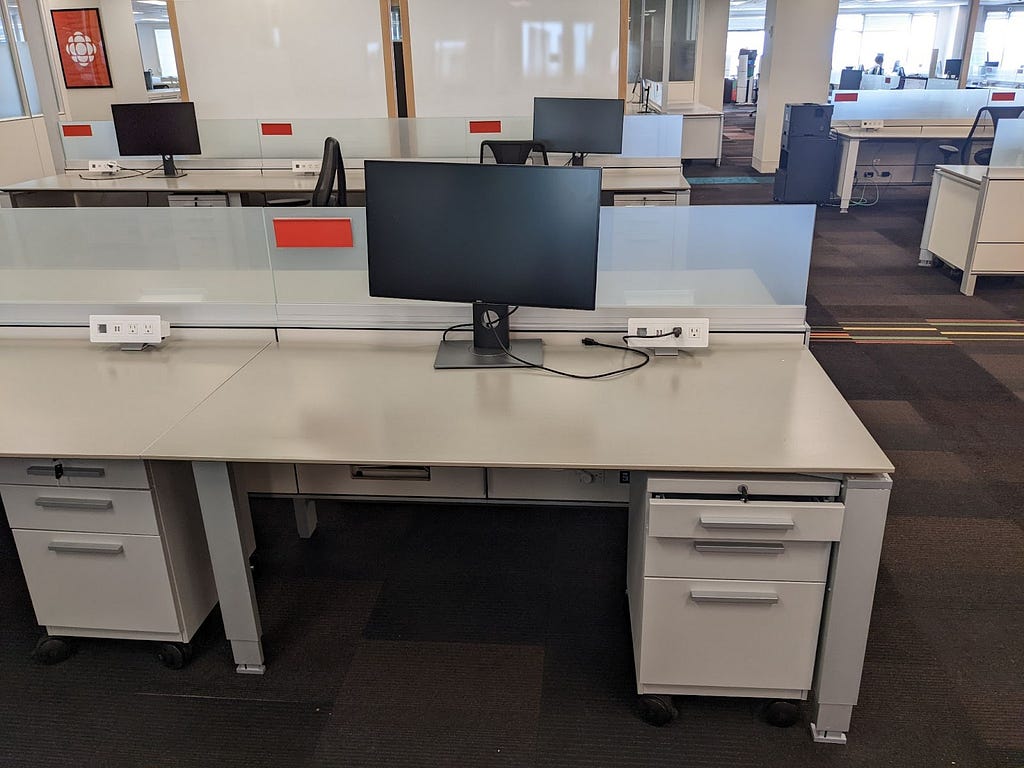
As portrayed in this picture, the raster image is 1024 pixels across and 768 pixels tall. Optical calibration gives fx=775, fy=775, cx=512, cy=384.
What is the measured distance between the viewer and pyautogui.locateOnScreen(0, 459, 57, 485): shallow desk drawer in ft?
5.71

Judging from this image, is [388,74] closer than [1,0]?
Yes

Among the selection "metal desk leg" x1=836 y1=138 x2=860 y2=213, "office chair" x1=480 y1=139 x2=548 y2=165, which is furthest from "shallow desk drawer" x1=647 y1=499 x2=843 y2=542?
"metal desk leg" x1=836 y1=138 x2=860 y2=213

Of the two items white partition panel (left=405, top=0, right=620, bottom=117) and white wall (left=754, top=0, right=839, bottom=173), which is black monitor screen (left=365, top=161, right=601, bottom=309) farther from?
white wall (left=754, top=0, right=839, bottom=173)

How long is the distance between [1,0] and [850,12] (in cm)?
1733

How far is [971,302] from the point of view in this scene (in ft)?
15.3

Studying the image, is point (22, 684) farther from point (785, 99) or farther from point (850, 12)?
point (850, 12)

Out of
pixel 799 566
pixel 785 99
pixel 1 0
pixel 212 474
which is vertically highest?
pixel 1 0

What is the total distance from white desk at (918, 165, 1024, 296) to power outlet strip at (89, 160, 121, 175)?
533cm

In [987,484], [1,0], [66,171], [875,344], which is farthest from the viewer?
[1,0]

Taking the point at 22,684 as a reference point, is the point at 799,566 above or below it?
above

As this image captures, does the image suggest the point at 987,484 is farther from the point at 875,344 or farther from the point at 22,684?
the point at 22,684

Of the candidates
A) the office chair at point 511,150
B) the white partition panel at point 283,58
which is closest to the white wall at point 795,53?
the white partition panel at point 283,58

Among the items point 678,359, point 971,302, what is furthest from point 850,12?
point 678,359

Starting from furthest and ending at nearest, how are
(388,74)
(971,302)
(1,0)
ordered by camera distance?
(1,0) → (388,74) → (971,302)
